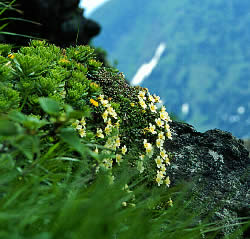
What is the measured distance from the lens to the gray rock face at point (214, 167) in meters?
3.50

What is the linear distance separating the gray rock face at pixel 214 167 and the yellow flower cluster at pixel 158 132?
0.23 meters

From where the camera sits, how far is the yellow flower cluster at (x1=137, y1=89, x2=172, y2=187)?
340 cm

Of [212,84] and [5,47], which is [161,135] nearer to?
[5,47]

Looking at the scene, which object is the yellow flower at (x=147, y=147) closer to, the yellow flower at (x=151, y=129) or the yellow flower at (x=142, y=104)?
the yellow flower at (x=151, y=129)

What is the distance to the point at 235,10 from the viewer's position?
A: 159 metres

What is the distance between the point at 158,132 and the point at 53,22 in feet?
34.3

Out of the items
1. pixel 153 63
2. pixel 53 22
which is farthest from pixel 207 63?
pixel 53 22

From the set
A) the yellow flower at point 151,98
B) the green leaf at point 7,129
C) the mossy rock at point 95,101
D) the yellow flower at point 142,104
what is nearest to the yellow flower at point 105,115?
the mossy rock at point 95,101

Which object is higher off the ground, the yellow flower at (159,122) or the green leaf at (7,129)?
the yellow flower at (159,122)

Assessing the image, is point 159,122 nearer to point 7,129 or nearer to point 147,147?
point 147,147

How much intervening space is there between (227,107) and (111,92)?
16482 cm

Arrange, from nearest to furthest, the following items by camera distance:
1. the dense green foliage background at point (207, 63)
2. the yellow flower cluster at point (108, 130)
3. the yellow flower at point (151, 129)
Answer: the yellow flower cluster at point (108, 130) < the yellow flower at point (151, 129) < the dense green foliage background at point (207, 63)

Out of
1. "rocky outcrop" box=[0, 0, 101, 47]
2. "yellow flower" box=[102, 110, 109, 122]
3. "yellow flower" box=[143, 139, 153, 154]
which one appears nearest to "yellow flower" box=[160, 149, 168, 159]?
"yellow flower" box=[143, 139, 153, 154]

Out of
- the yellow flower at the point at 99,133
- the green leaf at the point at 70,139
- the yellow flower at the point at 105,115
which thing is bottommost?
the green leaf at the point at 70,139
